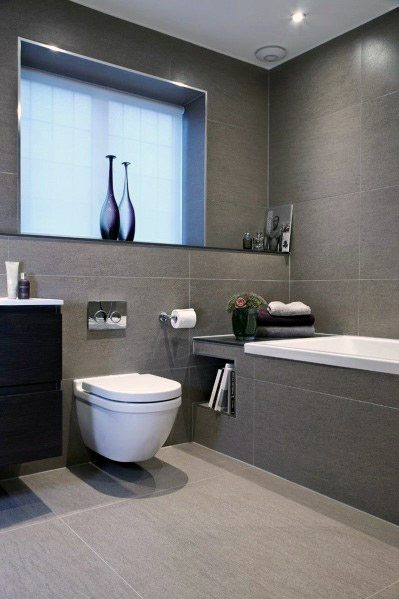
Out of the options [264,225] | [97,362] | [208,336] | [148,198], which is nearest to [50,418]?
[97,362]

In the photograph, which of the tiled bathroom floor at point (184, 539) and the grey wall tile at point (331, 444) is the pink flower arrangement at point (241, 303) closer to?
the grey wall tile at point (331, 444)

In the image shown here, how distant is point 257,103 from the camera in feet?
11.7

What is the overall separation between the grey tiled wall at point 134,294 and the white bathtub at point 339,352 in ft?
1.75

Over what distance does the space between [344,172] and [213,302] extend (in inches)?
43.7

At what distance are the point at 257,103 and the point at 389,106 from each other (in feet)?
3.33

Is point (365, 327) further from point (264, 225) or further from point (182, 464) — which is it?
point (182, 464)

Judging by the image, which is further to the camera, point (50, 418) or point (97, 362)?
point (97, 362)

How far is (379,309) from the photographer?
2.88 m

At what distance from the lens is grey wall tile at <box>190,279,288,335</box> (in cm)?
302

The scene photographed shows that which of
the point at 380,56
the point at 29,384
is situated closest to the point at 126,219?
the point at 29,384

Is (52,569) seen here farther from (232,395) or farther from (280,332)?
(280,332)

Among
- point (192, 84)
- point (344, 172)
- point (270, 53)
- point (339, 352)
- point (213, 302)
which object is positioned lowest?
point (339, 352)

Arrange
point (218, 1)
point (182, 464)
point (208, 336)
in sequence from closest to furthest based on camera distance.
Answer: point (182, 464)
point (218, 1)
point (208, 336)

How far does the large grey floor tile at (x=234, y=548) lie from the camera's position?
59.9 inches
